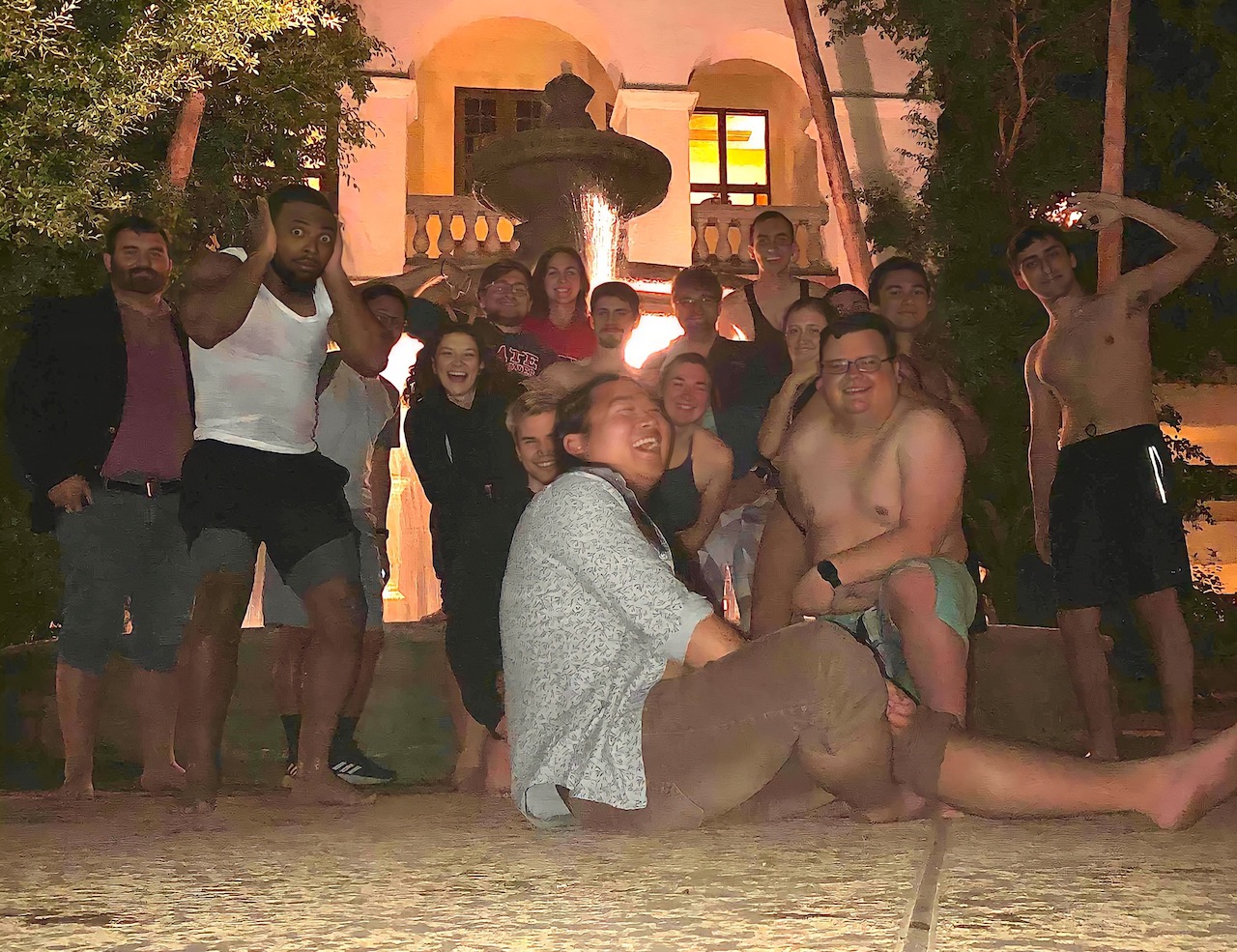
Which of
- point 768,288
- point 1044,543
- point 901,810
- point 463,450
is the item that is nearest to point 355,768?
point 463,450

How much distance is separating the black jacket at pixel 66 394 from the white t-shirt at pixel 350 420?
98 cm

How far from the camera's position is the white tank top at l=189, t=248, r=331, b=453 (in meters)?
3.81

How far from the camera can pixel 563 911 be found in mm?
2031

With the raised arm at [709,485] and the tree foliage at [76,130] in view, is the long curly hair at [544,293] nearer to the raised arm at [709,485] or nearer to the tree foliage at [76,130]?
the raised arm at [709,485]

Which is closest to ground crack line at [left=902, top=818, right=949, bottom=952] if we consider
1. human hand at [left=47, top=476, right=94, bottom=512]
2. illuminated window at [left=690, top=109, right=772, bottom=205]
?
human hand at [left=47, top=476, right=94, bottom=512]

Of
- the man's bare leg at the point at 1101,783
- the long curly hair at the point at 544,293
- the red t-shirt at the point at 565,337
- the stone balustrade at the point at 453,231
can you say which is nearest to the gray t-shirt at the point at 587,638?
the man's bare leg at the point at 1101,783

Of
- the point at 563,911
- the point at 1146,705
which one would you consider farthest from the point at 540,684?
the point at 1146,705

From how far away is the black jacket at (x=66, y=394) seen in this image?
419 centimetres

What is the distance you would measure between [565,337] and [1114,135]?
11.4 feet

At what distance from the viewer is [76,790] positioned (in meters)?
4.07

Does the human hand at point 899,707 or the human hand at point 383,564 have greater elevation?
the human hand at point 383,564

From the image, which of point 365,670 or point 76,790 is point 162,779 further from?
point 365,670

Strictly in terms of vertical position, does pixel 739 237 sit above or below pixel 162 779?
above

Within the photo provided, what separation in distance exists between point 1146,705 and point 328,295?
168 inches
